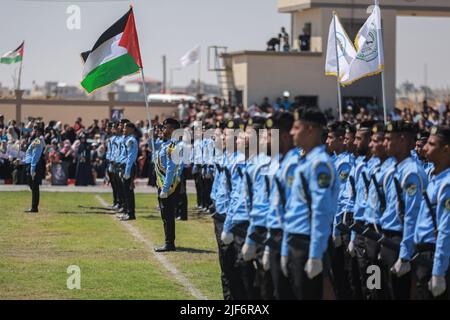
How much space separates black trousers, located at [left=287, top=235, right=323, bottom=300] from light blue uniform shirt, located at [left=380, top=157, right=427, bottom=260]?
1.35 meters

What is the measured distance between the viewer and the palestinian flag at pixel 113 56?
2098cm

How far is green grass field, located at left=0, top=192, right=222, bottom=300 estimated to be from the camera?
1430 cm

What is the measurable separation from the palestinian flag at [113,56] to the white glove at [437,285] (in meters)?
11.8

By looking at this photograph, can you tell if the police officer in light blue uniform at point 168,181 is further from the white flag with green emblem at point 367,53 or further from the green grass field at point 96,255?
the white flag with green emblem at point 367,53

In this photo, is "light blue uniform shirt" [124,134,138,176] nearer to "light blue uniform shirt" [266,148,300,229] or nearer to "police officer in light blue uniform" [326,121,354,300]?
"police officer in light blue uniform" [326,121,354,300]

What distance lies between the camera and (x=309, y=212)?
370 inches

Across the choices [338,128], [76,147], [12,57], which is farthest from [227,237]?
[12,57]

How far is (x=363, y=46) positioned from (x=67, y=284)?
6.65 meters

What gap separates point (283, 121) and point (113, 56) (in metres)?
11.5

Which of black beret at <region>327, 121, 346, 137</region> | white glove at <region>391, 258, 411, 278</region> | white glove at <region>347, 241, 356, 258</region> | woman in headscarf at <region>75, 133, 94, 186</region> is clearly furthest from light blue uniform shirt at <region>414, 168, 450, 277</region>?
woman in headscarf at <region>75, 133, 94, 186</region>

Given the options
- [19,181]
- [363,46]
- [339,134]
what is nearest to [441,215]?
[339,134]

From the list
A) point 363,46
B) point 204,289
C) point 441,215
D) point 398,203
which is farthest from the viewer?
point 363,46

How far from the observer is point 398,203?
10836mm
